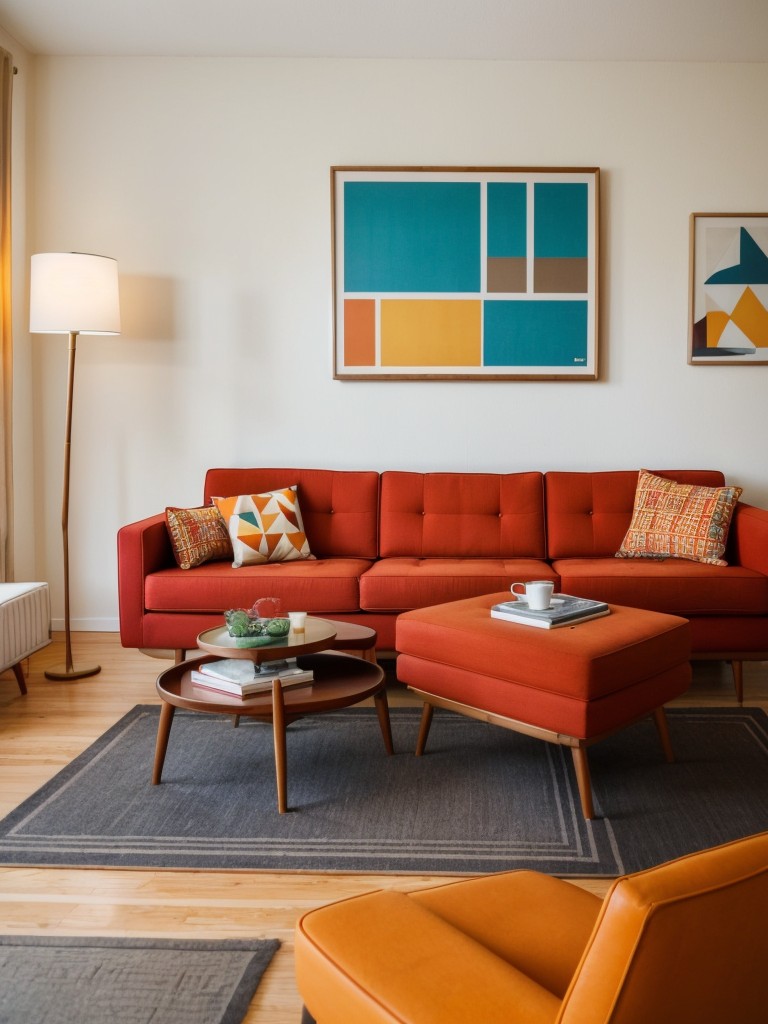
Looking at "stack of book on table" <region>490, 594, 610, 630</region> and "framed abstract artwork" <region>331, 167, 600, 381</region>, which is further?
"framed abstract artwork" <region>331, 167, 600, 381</region>

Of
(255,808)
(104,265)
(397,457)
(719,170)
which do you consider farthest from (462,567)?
(719,170)

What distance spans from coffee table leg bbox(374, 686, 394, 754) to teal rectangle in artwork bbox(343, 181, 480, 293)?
2.23m

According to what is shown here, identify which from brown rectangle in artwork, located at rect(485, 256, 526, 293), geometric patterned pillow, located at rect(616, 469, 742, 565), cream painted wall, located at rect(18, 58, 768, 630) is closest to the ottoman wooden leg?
geometric patterned pillow, located at rect(616, 469, 742, 565)

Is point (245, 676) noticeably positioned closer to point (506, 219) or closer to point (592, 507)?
point (592, 507)

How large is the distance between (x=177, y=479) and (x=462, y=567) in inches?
63.7

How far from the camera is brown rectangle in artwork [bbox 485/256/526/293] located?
13.8ft

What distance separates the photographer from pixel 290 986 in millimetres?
1671

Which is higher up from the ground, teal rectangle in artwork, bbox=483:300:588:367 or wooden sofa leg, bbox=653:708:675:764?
teal rectangle in artwork, bbox=483:300:588:367

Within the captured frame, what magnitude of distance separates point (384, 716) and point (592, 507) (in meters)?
1.67

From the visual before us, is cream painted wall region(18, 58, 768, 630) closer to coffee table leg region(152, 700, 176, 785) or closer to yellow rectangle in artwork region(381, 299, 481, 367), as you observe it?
yellow rectangle in artwork region(381, 299, 481, 367)

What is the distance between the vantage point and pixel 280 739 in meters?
2.38

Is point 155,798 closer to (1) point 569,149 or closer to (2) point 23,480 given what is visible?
(2) point 23,480

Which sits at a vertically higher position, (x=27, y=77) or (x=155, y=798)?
(x=27, y=77)

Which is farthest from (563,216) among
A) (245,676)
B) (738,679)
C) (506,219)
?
(245,676)
